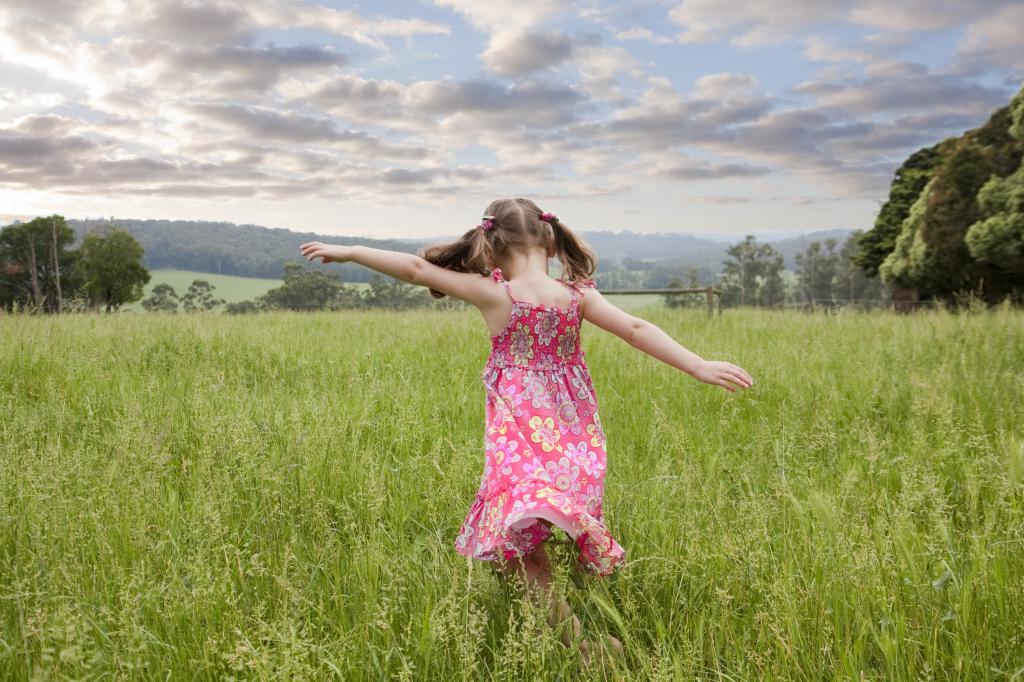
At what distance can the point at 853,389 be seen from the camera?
569 cm

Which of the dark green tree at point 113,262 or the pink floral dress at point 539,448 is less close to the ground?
the dark green tree at point 113,262

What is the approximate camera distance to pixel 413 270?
3.05m

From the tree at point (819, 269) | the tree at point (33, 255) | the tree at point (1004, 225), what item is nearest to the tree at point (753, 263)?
the tree at point (819, 269)

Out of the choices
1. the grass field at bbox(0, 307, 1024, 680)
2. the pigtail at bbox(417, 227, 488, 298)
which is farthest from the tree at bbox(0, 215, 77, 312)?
the pigtail at bbox(417, 227, 488, 298)

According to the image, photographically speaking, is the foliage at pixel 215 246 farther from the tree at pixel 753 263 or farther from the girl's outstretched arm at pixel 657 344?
the girl's outstretched arm at pixel 657 344

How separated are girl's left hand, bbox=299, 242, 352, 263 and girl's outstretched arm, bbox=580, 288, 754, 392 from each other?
114 centimetres

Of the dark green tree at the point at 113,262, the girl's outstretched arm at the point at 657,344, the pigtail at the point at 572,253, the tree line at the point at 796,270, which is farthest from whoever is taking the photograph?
the tree line at the point at 796,270

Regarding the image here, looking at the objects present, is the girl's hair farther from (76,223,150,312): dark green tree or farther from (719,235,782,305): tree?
(719,235,782,305): tree

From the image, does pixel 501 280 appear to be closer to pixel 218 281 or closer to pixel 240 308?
pixel 240 308

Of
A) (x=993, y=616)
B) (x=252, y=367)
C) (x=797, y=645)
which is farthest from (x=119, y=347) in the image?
(x=993, y=616)

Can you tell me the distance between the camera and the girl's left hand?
3.01m

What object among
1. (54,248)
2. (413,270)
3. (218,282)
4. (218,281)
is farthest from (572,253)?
(218,281)

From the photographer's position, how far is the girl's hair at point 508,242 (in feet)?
10.2

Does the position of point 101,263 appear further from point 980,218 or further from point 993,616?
point 993,616
